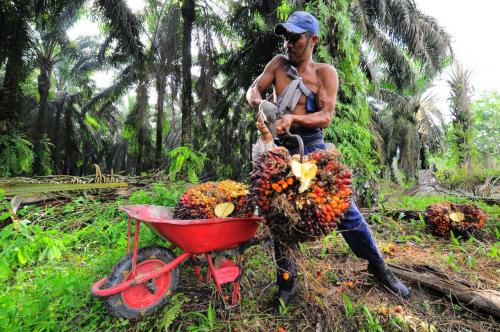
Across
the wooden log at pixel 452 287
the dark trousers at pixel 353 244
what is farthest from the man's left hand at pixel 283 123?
the wooden log at pixel 452 287

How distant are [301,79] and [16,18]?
866cm

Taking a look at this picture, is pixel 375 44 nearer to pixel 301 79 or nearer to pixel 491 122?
pixel 301 79

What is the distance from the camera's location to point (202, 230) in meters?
1.87

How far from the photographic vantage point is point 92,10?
26.0 ft

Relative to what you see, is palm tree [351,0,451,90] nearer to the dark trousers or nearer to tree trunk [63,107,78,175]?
the dark trousers

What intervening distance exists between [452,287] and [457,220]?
199cm

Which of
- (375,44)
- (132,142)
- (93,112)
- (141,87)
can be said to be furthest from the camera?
(93,112)

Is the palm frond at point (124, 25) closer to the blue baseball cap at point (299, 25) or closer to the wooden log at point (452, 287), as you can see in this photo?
the blue baseball cap at point (299, 25)

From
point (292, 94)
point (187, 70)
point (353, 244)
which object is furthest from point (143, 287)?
point (187, 70)

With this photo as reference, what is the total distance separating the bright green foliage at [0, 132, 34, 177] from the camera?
7758mm

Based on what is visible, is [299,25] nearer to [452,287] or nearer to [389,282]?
[389,282]

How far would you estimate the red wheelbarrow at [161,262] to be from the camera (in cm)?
185

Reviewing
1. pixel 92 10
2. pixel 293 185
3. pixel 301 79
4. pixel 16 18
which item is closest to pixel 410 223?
pixel 301 79

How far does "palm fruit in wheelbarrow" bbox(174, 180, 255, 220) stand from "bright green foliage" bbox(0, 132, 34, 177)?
763cm
